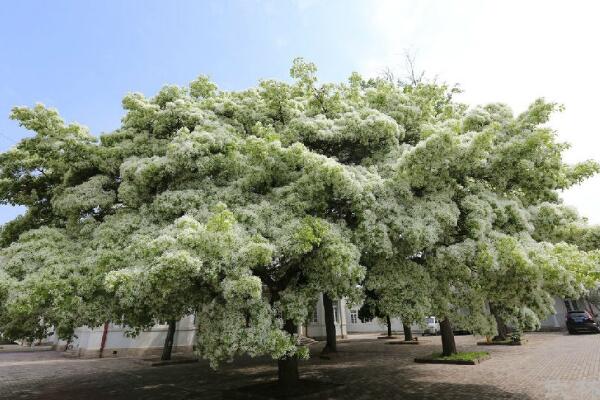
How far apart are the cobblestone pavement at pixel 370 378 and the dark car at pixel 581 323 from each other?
10986mm

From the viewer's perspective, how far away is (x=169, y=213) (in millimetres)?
10828

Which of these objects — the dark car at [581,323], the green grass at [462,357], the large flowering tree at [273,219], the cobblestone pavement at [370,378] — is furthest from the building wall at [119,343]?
the dark car at [581,323]

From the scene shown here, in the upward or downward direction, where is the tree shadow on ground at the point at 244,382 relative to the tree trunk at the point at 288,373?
downward

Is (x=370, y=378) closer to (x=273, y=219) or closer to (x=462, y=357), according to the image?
(x=462, y=357)

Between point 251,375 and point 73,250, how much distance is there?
1025 cm

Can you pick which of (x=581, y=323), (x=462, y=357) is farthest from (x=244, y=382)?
(x=581, y=323)

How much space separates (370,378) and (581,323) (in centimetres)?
2587

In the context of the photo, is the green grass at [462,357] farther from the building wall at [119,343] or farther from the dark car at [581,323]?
the building wall at [119,343]

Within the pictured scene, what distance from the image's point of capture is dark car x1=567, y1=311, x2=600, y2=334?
30.1 meters

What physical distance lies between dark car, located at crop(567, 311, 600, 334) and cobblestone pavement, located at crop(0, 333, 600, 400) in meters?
11.0

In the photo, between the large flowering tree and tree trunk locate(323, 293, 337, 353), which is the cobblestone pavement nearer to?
tree trunk locate(323, 293, 337, 353)

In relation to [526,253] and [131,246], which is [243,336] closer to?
[131,246]

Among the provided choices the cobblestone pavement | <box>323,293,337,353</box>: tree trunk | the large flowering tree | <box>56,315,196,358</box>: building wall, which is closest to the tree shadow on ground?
the cobblestone pavement

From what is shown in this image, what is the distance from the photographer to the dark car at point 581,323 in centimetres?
3008
